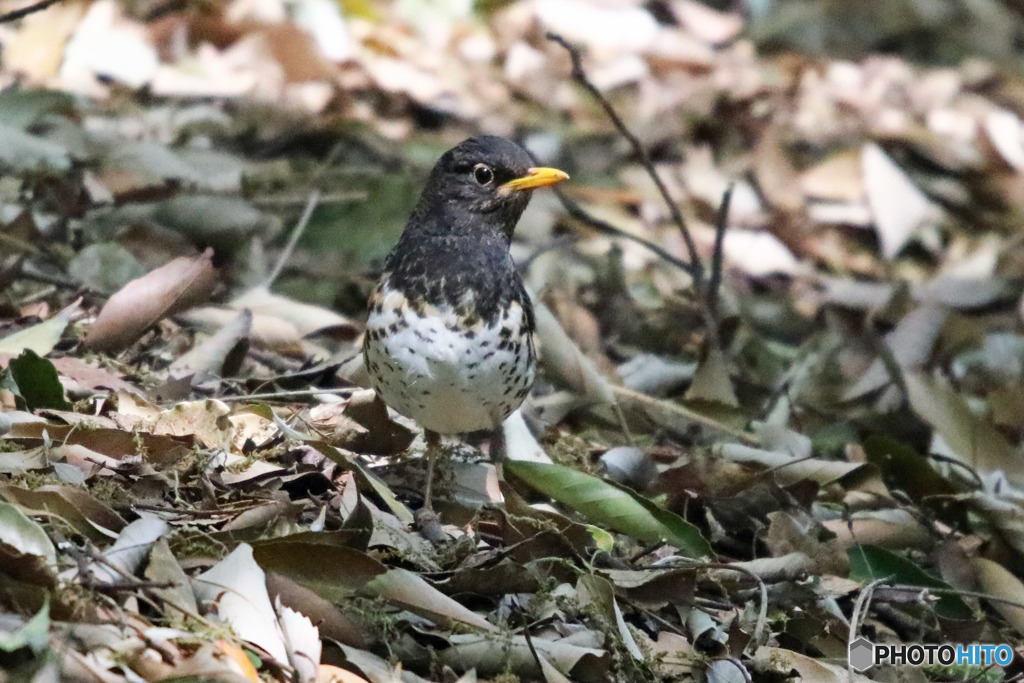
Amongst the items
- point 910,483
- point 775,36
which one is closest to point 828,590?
point 910,483

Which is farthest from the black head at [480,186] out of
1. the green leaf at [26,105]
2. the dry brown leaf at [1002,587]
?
the green leaf at [26,105]

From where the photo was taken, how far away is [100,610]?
274 cm

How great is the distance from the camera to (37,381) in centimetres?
376

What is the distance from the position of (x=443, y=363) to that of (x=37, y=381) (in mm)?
1253

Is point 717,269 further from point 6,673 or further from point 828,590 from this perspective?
point 6,673

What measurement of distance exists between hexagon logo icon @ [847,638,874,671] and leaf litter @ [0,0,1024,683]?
48mm

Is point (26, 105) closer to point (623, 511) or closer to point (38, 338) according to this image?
point (38, 338)

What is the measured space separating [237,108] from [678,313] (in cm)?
284

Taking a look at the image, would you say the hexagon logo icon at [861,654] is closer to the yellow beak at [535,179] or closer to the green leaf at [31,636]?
the yellow beak at [535,179]

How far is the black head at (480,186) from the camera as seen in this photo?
4348mm

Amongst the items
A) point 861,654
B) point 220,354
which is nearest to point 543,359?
point 220,354

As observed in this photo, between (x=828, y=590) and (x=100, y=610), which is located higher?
(x=100, y=610)

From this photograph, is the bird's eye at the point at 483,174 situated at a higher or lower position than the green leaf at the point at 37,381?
higher

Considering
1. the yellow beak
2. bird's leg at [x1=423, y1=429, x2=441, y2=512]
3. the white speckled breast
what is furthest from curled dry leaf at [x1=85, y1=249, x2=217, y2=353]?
the yellow beak
